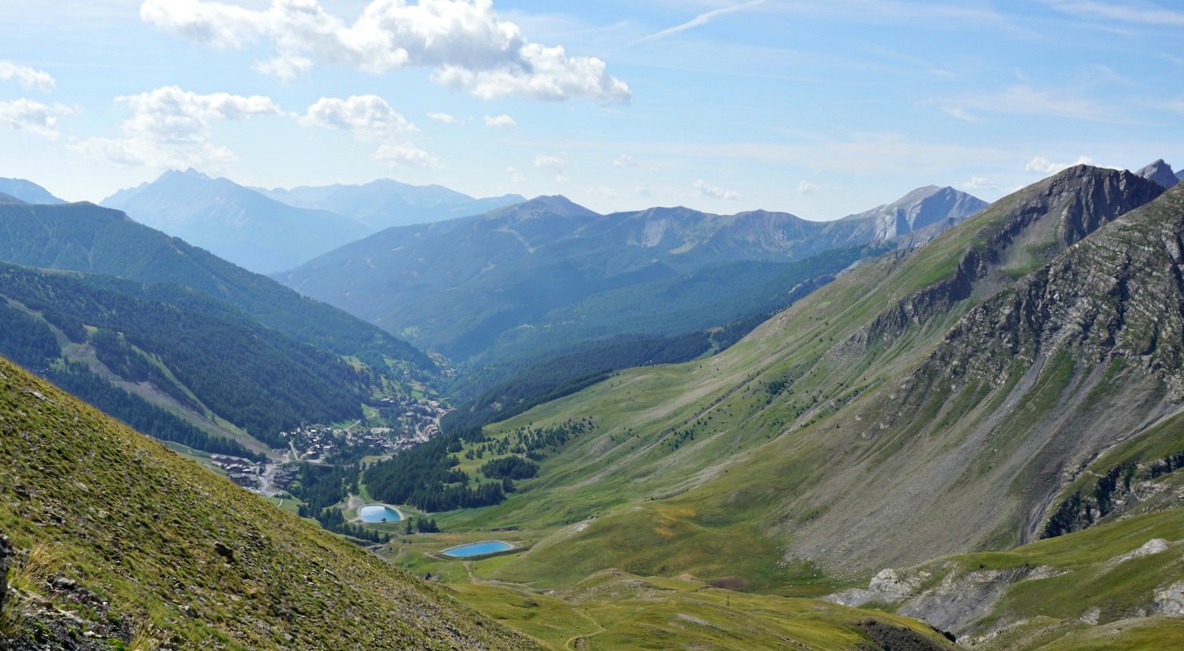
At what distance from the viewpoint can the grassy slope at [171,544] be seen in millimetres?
34594

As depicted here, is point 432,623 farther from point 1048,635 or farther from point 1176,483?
point 1176,483

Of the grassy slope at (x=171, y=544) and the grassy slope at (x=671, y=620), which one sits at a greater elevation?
the grassy slope at (x=171, y=544)

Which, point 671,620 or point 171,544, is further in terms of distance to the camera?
point 671,620

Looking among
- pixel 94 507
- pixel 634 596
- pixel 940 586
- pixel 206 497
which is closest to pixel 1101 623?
pixel 940 586

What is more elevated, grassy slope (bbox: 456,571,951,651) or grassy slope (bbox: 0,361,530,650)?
grassy slope (bbox: 0,361,530,650)

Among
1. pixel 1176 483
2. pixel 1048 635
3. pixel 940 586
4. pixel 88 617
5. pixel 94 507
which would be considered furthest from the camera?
pixel 1176 483

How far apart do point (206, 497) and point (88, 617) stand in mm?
28948

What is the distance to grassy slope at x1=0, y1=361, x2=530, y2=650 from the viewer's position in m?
34.6

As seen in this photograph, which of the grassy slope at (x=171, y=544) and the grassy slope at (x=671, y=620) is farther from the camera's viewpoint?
the grassy slope at (x=671, y=620)

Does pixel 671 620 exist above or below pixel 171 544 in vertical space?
below

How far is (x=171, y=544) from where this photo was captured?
144 feet

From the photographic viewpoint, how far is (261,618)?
42.3 m

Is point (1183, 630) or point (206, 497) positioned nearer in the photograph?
point (206, 497)

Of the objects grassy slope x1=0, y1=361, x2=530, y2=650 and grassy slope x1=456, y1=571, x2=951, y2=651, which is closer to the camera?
grassy slope x1=0, y1=361, x2=530, y2=650
